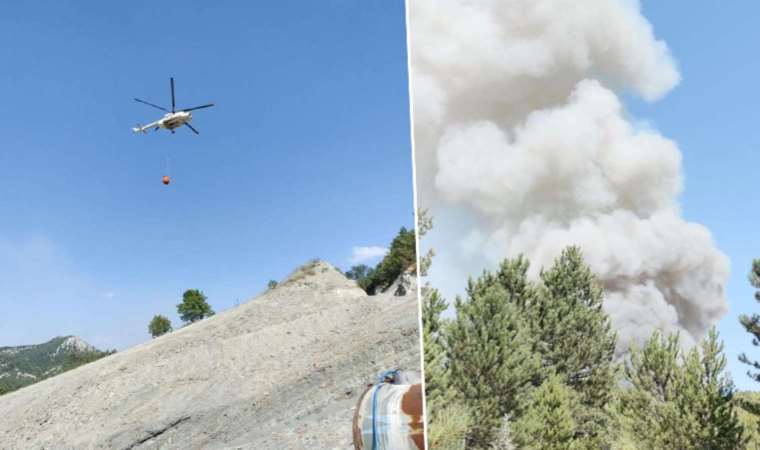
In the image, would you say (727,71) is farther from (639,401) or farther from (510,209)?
(639,401)

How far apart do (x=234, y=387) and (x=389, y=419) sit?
14.2ft

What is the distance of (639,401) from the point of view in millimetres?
4520

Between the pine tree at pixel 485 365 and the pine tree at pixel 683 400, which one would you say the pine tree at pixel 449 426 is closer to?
the pine tree at pixel 485 365

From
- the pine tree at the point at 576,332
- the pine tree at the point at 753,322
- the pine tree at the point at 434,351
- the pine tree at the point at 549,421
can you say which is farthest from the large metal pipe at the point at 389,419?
the pine tree at the point at 753,322

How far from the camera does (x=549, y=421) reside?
4.72 m

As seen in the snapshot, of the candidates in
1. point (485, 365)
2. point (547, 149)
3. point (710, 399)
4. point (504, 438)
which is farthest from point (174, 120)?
point (710, 399)

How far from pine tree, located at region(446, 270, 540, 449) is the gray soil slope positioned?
1928 mm

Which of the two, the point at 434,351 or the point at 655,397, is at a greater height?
the point at 434,351

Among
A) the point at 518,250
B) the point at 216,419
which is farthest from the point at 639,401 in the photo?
the point at 216,419

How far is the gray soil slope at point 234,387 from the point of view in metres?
7.16

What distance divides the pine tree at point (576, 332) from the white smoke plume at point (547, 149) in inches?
5.7

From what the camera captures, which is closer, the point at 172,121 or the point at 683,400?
the point at 683,400

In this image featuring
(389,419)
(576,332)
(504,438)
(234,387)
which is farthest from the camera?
(234,387)

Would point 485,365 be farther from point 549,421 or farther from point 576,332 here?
point 576,332
